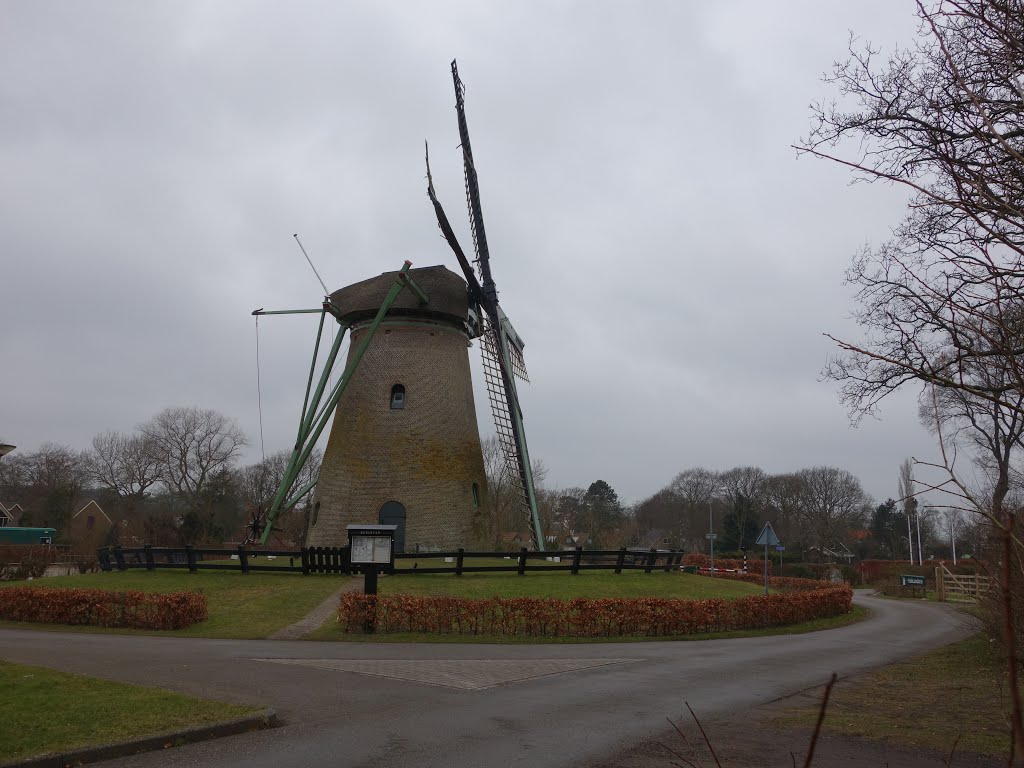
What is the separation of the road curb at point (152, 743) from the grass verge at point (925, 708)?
5.42 m

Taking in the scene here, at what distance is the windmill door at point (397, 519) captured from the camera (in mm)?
26469

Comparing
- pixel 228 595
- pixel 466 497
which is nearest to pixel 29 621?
pixel 228 595

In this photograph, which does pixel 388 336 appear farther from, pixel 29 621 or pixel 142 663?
pixel 142 663

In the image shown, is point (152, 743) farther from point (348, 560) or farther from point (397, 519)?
point (397, 519)

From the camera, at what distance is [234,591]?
19844 mm

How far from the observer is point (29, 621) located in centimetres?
1781

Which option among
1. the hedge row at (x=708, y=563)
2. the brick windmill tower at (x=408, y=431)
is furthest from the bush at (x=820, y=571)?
the brick windmill tower at (x=408, y=431)

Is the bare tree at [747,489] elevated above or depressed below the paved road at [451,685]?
above

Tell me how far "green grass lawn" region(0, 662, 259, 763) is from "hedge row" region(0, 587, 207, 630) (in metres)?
7.02

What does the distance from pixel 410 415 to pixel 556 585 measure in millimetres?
9651

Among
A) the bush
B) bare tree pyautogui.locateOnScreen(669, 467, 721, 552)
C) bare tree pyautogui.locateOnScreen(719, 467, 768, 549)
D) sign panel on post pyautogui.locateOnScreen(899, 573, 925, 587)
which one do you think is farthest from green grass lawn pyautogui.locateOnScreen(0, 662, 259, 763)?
bare tree pyautogui.locateOnScreen(669, 467, 721, 552)

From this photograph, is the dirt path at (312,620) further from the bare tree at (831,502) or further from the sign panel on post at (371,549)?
the bare tree at (831,502)

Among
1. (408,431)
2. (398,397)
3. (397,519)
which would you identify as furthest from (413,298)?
(397,519)

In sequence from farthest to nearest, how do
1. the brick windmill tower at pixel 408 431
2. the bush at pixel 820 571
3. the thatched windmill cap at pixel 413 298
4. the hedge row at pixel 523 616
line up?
the bush at pixel 820 571 → the thatched windmill cap at pixel 413 298 → the brick windmill tower at pixel 408 431 → the hedge row at pixel 523 616
